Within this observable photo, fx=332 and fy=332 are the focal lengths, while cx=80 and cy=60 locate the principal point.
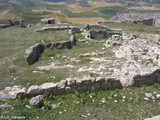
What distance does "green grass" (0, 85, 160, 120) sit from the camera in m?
10.8

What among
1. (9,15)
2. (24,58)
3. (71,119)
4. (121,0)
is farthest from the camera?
(121,0)

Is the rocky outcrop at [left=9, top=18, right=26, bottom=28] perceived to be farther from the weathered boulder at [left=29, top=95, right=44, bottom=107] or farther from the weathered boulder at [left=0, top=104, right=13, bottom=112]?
the weathered boulder at [left=0, top=104, right=13, bottom=112]

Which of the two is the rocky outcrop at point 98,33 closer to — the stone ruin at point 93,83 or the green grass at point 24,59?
A: the green grass at point 24,59

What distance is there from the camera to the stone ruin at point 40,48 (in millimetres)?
17375

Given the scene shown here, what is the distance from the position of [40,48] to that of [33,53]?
75.2 inches

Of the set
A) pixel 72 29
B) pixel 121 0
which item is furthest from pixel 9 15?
pixel 121 0

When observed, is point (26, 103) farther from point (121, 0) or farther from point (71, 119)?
point (121, 0)

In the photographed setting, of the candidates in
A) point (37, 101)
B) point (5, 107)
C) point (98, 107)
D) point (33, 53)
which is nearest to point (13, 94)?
point (5, 107)

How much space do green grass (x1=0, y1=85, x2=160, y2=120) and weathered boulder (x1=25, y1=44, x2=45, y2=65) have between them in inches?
218

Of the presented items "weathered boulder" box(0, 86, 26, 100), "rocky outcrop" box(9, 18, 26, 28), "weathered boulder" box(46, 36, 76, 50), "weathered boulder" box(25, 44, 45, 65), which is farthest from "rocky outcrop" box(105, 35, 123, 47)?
"rocky outcrop" box(9, 18, 26, 28)

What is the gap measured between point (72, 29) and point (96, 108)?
16211mm

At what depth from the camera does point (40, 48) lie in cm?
1986

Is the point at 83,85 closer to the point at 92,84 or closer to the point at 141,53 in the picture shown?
the point at 92,84

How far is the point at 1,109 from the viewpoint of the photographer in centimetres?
1111
